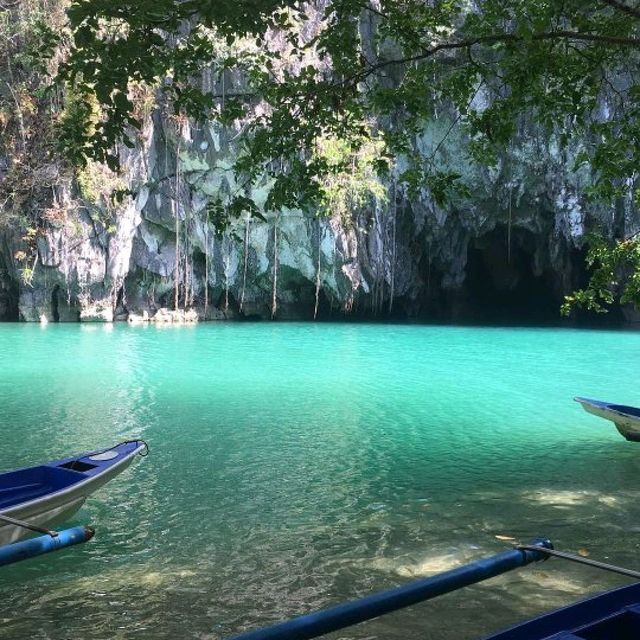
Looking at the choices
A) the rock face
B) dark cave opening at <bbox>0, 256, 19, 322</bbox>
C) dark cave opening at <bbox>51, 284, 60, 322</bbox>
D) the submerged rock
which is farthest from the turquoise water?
dark cave opening at <bbox>0, 256, 19, 322</bbox>

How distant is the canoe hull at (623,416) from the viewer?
28.0 feet

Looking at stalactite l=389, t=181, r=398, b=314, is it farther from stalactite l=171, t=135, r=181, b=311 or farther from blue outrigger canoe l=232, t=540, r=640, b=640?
blue outrigger canoe l=232, t=540, r=640, b=640

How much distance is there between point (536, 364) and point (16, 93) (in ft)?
62.2

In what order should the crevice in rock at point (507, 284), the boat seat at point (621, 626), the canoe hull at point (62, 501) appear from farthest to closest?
1. the crevice in rock at point (507, 284)
2. the canoe hull at point (62, 501)
3. the boat seat at point (621, 626)

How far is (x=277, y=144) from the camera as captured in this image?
195 inches

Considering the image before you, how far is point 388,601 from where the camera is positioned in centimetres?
219

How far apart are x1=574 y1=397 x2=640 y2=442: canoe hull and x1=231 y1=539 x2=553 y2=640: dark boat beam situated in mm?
6442

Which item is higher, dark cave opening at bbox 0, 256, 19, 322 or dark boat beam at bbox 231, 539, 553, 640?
dark cave opening at bbox 0, 256, 19, 322

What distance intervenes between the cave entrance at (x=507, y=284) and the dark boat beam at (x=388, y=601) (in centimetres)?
2654

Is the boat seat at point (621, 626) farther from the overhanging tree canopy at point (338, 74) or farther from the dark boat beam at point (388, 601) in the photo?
the overhanging tree canopy at point (338, 74)

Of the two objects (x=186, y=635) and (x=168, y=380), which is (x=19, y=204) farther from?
(x=186, y=635)

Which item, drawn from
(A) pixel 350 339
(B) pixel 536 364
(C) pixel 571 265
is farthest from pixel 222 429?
(C) pixel 571 265

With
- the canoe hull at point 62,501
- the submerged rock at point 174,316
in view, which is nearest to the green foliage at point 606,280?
the canoe hull at point 62,501

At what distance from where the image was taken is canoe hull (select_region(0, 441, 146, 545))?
479 centimetres
